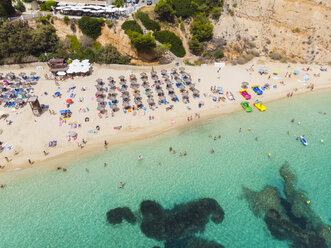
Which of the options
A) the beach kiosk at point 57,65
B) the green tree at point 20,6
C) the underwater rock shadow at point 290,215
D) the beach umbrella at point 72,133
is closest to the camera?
the underwater rock shadow at point 290,215

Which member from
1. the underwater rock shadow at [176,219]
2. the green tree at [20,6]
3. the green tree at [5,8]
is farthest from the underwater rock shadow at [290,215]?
the green tree at [20,6]

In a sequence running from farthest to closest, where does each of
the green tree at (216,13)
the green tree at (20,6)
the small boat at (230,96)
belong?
the green tree at (216,13), the green tree at (20,6), the small boat at (230,96)

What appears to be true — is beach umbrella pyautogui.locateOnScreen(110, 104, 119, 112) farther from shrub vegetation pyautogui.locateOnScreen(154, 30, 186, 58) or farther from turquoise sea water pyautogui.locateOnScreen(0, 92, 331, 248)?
shrub vegetation pyautogui.locateOnScreen(154, 30, 186, 58)

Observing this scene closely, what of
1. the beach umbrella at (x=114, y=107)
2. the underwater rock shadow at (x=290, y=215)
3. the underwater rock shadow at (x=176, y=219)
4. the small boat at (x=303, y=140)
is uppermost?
the beach umbrella at (x=114, y=107)

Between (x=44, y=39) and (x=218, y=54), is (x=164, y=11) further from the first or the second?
(x=44, y=39)

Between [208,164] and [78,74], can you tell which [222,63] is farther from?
[78,74]

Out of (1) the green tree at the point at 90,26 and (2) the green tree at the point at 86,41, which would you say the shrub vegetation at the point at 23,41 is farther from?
(1) the green tree at the point at 90,26

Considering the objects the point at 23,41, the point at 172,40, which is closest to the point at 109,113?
the point at 172,40
